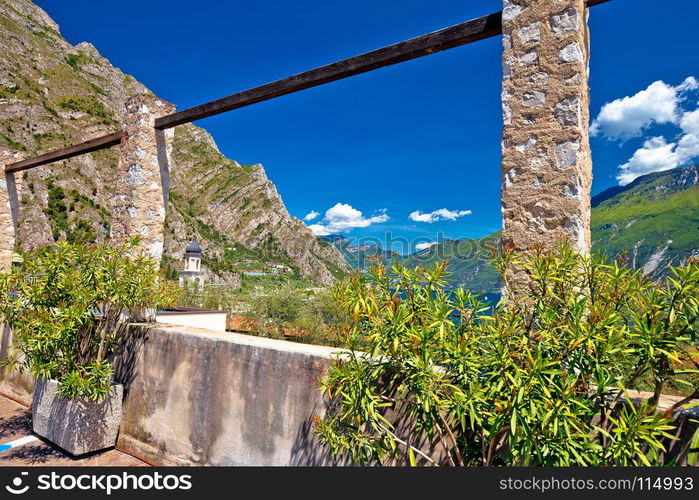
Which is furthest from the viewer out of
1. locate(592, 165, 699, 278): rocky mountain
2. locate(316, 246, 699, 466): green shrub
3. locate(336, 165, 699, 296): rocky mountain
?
locate(592, 165, 699, 278): rocky mountain

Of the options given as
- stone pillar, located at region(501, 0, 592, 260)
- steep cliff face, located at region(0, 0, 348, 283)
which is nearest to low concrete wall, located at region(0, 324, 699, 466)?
stone pillar, located at region(501, 0, 592, 260)

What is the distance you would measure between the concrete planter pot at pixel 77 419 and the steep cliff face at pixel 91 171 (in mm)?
8277

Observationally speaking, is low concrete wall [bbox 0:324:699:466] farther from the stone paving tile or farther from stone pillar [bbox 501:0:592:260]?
stone pillar [bbox 501:0:592:260]

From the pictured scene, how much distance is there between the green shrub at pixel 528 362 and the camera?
162 cm

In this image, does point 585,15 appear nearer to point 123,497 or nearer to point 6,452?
point 123,497

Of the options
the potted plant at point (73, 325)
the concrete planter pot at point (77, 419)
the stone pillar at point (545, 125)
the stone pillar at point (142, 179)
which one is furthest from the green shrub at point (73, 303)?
the stone pillar at point (545, 125)

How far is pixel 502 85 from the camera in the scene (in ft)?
9.38

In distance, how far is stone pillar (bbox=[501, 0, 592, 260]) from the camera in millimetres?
2576

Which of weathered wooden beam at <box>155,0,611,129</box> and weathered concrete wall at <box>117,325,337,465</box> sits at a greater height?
weathered wooden beam at <box>155,0,611,129</box>

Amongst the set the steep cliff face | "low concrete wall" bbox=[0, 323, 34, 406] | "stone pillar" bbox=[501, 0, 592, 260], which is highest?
the steep cliff face

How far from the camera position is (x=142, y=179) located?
4.99 metres

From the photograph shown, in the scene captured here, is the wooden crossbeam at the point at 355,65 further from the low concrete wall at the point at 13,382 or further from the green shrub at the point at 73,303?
the low concrete wall at the point at 13,382

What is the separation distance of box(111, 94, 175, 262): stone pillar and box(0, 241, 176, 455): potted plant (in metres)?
1.00

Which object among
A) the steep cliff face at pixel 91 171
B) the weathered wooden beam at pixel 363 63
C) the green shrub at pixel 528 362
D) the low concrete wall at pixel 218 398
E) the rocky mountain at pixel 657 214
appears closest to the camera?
the green shrub at pixel 528 362
